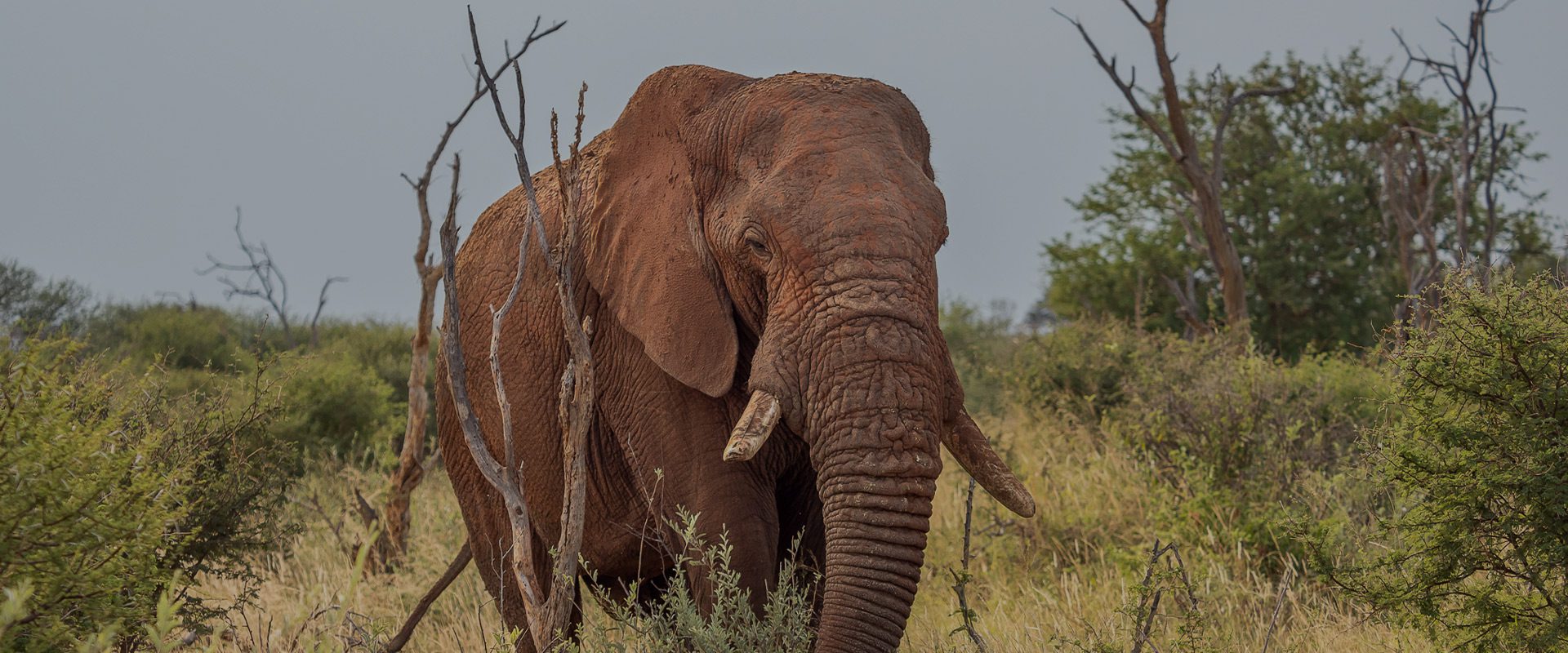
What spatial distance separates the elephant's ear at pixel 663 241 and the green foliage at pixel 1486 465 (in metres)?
2.08

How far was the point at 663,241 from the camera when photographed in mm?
4914

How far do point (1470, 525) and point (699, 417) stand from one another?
2.33 metres

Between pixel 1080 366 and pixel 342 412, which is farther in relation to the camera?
pixel 342 412

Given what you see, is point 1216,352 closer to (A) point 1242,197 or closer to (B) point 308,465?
(B) point 308,465

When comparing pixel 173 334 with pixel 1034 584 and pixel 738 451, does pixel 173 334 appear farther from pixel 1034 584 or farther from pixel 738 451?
pixel 738 451

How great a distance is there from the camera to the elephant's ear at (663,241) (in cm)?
476

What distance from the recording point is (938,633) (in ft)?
20.4

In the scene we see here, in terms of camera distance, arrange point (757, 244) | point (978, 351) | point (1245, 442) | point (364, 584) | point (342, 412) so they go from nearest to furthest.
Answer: point (757, 244), point (1245, 442), point (364, 584), point (342, 412), point (978, 351)

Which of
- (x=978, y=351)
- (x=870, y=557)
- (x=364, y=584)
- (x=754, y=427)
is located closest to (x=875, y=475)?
(x=870, y=557)

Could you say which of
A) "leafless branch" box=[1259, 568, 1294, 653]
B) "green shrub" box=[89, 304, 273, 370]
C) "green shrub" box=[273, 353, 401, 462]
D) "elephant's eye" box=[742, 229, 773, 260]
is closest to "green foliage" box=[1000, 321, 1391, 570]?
"leafless branch" box=[1259, 568, 1294, 653]

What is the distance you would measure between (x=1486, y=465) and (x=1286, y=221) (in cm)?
1735

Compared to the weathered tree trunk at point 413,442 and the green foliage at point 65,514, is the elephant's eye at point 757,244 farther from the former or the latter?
the weathered tree trunk at point 413,442

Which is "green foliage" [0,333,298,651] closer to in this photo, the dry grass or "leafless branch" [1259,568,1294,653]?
the dry grass

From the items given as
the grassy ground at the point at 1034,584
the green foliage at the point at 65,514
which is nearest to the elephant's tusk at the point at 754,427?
Result: the grassy ground at the point at 1034,584
